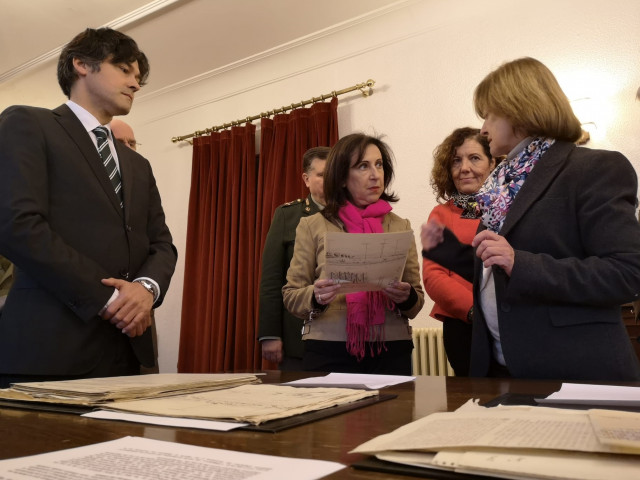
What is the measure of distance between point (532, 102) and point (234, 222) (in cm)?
321

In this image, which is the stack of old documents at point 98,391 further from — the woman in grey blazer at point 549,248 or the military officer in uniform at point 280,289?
the military officer in uniform at point 280,289

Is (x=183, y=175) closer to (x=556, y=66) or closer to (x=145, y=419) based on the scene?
(x=556, y=66)

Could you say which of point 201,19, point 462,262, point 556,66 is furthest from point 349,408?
point 201,19

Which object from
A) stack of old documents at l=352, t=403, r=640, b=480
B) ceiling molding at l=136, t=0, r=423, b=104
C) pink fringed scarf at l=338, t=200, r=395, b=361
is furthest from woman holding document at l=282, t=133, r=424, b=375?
ceiling molding at l=136, t=0, r=423, b=104

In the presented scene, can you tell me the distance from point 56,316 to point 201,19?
3.11 meters

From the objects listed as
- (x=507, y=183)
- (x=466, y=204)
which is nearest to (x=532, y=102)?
(x=507, y=183)

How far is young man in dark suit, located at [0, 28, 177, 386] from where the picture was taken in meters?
1.38

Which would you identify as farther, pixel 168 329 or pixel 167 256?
pixel 168 329

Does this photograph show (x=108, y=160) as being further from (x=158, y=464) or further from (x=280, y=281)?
(x=158, y=464)

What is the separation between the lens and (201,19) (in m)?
3.97

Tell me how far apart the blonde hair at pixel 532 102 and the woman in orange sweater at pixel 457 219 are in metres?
0.53

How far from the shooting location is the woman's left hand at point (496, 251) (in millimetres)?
1222

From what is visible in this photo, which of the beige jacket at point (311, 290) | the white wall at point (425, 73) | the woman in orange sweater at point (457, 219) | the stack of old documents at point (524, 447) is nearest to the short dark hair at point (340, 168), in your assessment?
the beige jacket at point (311, 290)

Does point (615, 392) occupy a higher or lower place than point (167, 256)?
lower
